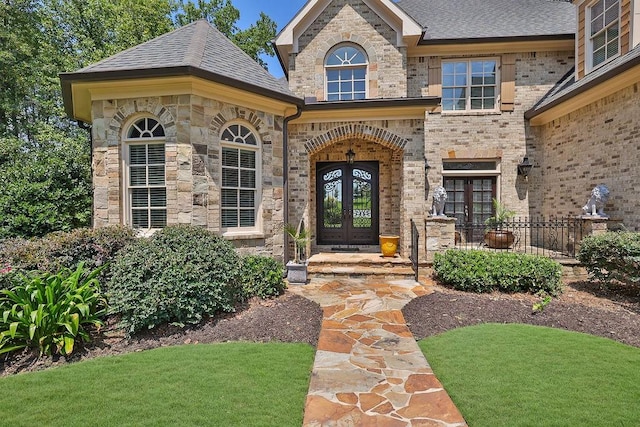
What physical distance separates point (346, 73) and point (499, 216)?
21.0 ft

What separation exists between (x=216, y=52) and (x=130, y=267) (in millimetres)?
5196

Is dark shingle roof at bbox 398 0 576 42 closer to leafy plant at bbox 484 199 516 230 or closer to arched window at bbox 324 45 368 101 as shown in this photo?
arched window at bbox 324 45 368 101

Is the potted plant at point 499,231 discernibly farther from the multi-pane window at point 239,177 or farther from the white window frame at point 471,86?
the multi-pane window at point 239,177

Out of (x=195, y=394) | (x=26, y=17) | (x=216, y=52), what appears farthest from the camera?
(x=26, y=17)

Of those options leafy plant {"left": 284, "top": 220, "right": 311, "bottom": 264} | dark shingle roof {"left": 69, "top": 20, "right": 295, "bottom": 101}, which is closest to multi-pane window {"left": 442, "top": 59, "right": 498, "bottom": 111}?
dark shingle roof {"left": 69, "top": 20, "right": 295, "bottom": 101}

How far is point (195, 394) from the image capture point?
2943mm

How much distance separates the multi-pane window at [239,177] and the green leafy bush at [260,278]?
1.34 meters

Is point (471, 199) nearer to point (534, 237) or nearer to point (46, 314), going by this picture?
point (534, 237)

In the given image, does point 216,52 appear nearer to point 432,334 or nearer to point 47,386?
point 47,386

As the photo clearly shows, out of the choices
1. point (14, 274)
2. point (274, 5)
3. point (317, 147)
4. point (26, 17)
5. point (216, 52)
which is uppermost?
point (274, 5)

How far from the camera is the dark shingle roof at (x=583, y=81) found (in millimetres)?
6695

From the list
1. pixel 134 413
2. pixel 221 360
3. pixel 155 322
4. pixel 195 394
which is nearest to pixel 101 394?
pixel 134 413

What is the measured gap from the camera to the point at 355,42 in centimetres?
975

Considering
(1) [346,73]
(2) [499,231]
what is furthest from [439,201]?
(1) [346,73]
